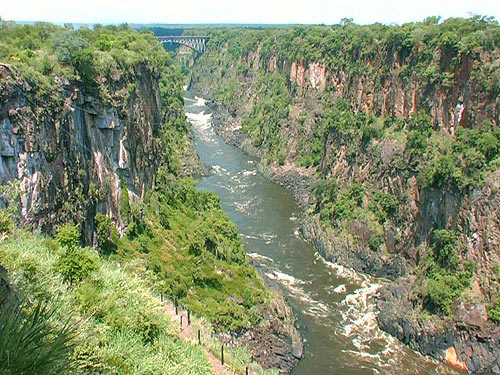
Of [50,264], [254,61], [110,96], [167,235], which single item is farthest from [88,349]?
[254,61]

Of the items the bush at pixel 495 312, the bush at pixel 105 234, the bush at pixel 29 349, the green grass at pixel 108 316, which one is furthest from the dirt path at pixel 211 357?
the bush at pixel 495 312

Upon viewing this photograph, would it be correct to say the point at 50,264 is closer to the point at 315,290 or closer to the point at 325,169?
the point at 315,290

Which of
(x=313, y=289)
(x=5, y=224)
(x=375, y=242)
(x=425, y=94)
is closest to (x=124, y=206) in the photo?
(x=313, y=289)

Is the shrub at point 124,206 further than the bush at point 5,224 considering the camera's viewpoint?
Yes

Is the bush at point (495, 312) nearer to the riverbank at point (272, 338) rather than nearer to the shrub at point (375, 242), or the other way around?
the riverbank at point (272, 338)

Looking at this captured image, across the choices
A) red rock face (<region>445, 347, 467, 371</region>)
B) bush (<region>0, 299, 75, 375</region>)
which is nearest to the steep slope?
red rock face (<region>445, 347, 467, 371</region>)
